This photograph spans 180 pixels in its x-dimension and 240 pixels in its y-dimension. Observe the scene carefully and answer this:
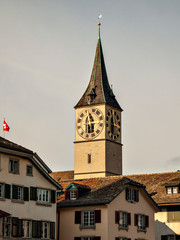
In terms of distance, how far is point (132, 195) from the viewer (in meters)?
77.8

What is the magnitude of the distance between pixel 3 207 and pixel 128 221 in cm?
1708

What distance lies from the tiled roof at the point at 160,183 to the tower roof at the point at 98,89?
40.1m

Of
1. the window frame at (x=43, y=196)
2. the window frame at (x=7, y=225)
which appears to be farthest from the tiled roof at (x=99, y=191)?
the window frame at (x=7, y=225)

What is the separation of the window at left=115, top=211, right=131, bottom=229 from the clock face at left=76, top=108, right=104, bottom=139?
52523 millimetres

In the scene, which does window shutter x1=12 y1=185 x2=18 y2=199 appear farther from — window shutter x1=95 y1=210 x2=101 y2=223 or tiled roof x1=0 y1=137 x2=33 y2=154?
window shutter x1=95 y1=210 x2=101 y2=223

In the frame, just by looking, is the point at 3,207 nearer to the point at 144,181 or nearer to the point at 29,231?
the point at 29,231

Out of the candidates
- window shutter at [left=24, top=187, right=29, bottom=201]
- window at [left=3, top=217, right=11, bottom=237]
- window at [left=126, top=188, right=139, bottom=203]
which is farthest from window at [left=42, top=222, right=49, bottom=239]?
window at [left=126, top=188, right=139, bottom=203]

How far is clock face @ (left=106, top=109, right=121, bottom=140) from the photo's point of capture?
129 meters

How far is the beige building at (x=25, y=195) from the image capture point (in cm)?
6456

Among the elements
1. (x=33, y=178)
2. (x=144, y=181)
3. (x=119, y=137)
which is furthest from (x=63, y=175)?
(x=33, y=178)

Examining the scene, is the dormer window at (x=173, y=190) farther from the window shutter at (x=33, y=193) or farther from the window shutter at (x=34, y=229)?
the window shutter at (x=34, y=229)

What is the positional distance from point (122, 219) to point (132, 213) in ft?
8.47

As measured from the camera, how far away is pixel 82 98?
13325 cm

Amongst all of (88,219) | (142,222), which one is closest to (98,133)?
(142,222)
